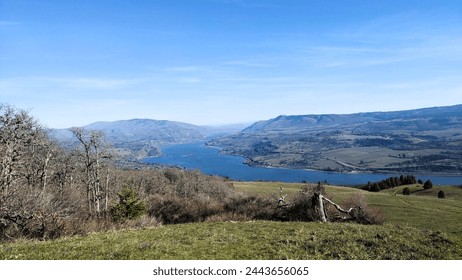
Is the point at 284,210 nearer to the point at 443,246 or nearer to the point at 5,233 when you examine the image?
the point at 443,246

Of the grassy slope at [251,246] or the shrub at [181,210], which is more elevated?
the grassy slope at [251,246]

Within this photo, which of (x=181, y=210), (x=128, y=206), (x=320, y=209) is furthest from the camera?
(x=181, y=210)

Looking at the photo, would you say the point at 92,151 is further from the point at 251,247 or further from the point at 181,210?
the point at 251,247

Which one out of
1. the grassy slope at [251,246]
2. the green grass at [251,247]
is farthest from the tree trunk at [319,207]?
the green grass at [251,247]

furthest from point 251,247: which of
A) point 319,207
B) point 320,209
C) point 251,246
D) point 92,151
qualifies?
point 92,151

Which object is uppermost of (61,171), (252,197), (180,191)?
(61,171)

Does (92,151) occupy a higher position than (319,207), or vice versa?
(92,151)

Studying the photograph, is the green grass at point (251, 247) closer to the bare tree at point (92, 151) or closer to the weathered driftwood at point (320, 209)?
the weathered driftwood at point (320, 209)

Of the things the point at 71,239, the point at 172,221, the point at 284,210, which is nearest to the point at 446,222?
the point at 284,210

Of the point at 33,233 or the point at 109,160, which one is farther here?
the point at 109,160
